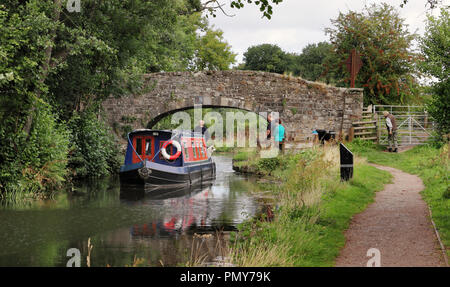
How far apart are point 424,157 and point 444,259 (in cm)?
922

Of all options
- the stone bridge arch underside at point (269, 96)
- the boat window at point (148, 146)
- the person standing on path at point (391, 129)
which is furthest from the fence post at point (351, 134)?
the boat window at point (148, 146)

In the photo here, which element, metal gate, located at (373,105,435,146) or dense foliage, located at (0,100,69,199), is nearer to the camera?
dense foliage, located at (0,100,69,199)

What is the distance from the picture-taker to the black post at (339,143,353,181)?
9.05 metres

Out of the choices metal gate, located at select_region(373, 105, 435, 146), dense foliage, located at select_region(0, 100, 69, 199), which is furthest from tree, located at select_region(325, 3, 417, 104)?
dense foliage, located at select_region(0, 100, 69, 199)

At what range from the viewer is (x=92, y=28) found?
37.7 ft

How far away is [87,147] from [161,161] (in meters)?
2.12

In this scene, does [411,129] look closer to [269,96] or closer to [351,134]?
[351,134]

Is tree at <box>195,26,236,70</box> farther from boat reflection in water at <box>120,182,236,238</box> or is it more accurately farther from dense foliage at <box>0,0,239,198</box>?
boat reflection in water at <box>120,182,236,238</box>

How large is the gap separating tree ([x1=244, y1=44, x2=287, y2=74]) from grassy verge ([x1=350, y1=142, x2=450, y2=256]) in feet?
79.1

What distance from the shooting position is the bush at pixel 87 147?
530 inches

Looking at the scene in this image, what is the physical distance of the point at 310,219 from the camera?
6.43 meters

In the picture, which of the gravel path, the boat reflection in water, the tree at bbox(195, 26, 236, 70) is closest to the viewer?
the gravel path
